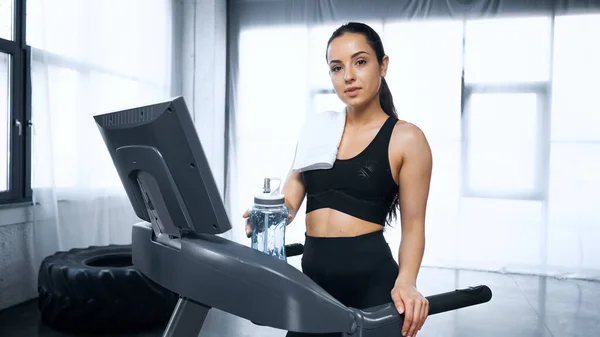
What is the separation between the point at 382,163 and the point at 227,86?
3.89 metres

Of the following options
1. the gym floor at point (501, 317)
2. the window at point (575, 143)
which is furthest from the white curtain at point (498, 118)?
the gym floor at point (501, 317)

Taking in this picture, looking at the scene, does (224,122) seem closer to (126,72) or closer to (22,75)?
(126,72)

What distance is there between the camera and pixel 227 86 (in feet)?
15.7

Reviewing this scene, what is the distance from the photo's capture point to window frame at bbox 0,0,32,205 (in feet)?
9.30

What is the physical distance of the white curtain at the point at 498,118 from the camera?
404cm

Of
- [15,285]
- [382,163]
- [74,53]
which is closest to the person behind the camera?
[382,163]

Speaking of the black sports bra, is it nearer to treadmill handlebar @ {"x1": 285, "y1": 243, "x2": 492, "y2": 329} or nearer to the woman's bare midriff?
the woman's bare midriff

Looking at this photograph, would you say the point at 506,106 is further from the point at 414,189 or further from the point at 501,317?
the point at 414,189

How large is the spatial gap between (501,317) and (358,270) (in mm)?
2282

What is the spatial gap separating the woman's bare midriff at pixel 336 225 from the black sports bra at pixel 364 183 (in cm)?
1

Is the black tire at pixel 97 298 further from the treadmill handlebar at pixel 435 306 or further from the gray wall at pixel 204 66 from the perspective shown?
the gray wall at pixel 204 66

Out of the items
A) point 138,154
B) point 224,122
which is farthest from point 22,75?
point 138,154

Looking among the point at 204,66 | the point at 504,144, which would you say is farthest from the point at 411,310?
the point at 204,66

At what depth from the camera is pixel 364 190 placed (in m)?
1.11
